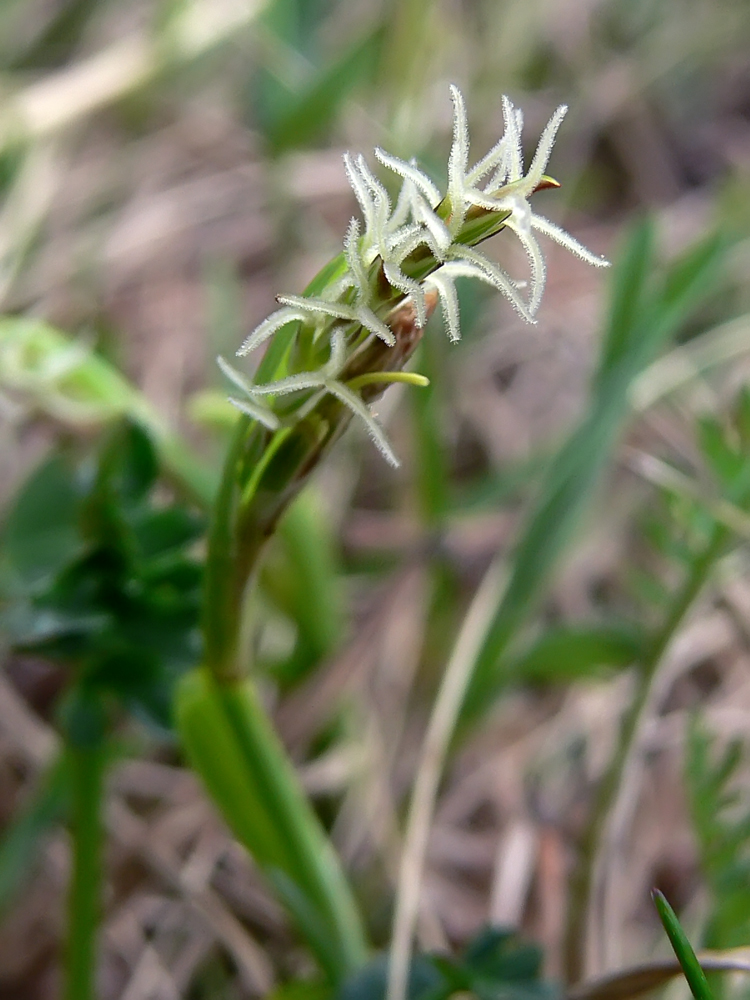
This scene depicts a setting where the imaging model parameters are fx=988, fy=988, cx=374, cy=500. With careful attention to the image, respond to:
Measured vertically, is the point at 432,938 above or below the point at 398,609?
below

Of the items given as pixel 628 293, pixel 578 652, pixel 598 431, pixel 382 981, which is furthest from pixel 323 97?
pixel 382 981

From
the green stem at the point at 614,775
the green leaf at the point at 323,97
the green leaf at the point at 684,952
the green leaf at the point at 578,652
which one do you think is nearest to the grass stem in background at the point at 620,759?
the green stem at the point at 614,775

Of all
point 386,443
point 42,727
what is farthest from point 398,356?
point 42,727

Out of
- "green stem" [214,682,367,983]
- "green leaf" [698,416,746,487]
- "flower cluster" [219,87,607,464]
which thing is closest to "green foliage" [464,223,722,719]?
"green leaf" [698,416,746,487]

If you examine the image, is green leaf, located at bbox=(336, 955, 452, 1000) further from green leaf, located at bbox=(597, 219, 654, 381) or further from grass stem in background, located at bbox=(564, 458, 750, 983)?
green leaf, located at bbox=(597, 219, 654, 381)

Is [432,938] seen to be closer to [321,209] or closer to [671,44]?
[321,209]

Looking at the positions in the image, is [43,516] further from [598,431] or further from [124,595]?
[598,431]
